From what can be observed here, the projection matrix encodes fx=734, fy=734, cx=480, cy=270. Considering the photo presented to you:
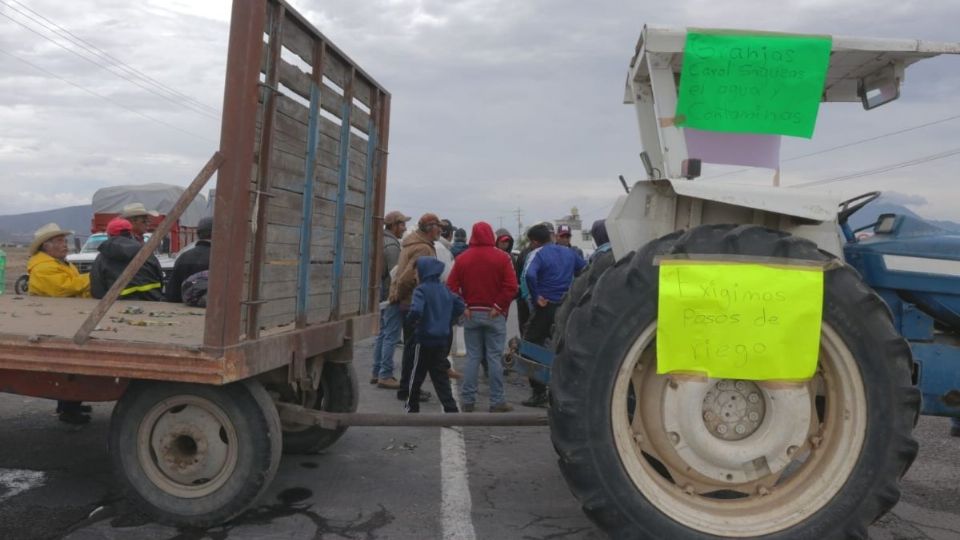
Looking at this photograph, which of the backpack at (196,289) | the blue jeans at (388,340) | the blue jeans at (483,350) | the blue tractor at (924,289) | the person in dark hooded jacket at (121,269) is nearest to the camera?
the blue tractor at (924,289)

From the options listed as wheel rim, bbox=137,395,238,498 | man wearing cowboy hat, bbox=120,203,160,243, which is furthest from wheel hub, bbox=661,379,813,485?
man wearing cowboy hat, bbox=120,203,160,243

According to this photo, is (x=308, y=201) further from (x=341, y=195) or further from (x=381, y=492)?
(x=381, y=492)

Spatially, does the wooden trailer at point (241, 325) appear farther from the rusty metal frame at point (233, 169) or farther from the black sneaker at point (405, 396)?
the black sneaker at point (405, 396)

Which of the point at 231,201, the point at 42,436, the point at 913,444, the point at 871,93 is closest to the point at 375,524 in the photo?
the point at 231,201

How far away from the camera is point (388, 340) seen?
8008 mm

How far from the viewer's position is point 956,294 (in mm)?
3770

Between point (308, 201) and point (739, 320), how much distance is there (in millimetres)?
2397

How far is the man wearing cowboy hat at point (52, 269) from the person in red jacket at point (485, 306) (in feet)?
11.4

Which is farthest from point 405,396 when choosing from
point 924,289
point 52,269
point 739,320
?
point 924,289

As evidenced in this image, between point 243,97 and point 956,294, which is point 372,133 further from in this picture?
point 956,294

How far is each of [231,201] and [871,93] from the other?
350 centimetres

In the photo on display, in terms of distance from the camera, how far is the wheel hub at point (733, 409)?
11.1 ft

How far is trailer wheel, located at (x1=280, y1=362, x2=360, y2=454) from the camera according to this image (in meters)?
5.11

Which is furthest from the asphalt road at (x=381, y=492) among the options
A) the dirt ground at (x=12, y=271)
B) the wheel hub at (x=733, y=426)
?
the dirt ground at (x=12, y=271)
